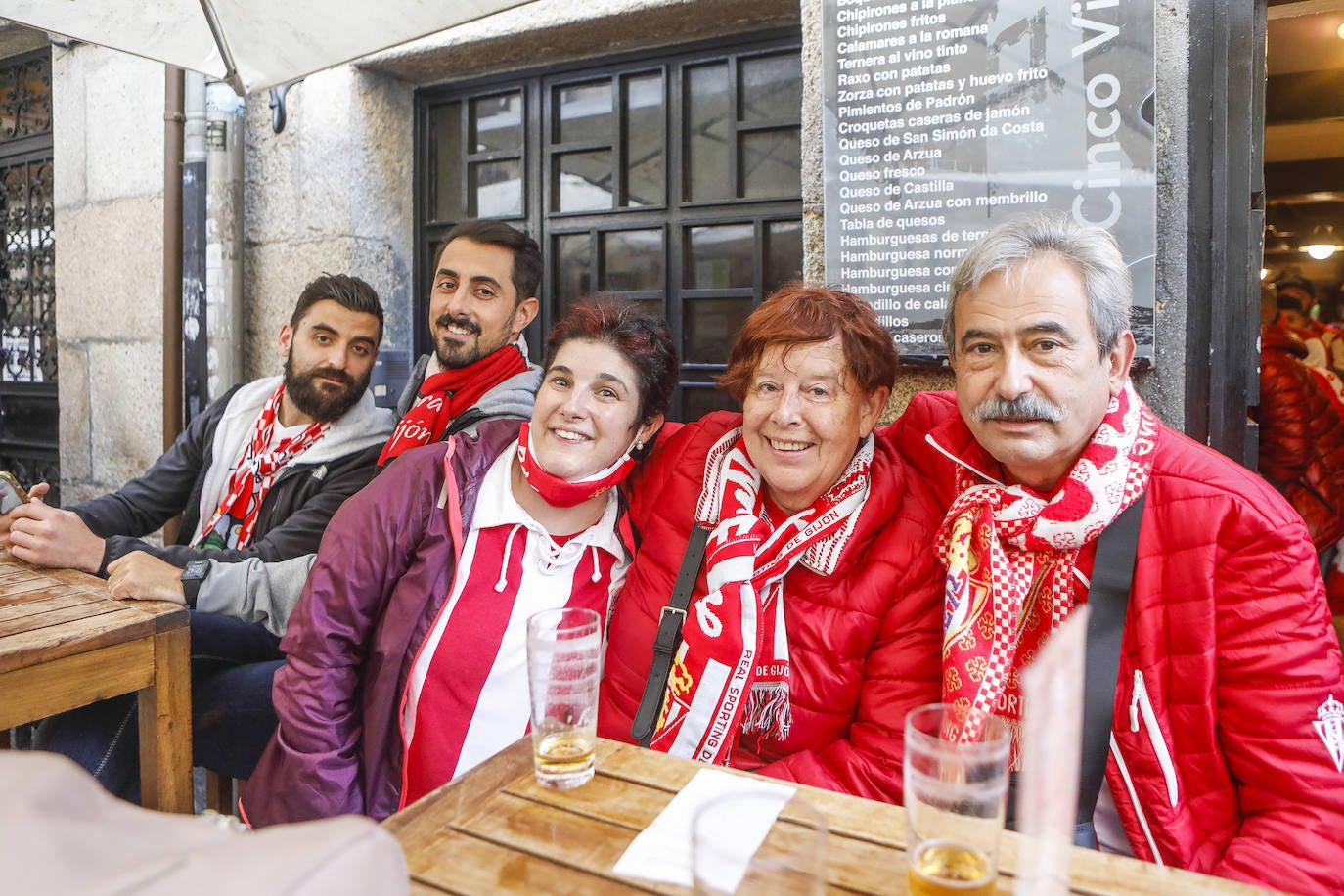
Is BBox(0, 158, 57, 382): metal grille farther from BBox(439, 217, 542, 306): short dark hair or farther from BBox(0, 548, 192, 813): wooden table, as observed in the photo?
BBox(0, 548, 192, 813): wooden table

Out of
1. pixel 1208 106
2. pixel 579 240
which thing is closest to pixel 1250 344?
pixel 1208 106

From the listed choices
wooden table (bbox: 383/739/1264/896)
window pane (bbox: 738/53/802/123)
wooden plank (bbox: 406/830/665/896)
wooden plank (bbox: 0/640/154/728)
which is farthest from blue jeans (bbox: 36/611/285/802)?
window pane (bbox: 738/53/802/123)

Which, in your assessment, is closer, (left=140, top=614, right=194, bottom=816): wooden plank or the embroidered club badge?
the embroidered club badge

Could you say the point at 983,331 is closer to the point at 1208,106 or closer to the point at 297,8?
the point at 1208,106

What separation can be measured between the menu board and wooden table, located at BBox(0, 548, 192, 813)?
2131 millimetres

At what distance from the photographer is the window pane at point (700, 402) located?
3.58 metres

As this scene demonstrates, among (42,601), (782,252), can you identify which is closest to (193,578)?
(42,601)

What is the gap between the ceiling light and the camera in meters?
7.32

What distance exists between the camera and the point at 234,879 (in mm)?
568

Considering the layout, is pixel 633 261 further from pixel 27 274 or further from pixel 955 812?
pixel 27 274

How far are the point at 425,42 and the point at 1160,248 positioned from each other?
9.43ft

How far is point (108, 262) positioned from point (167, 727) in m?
3.38

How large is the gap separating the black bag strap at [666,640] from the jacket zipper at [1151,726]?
2.88 feet

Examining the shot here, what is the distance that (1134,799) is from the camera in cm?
161
